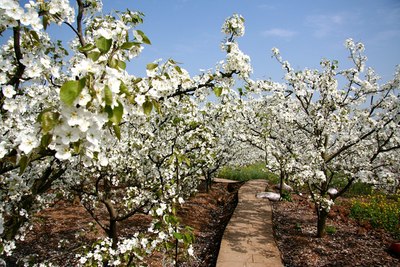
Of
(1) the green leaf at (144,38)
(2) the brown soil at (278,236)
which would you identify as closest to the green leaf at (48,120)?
(1) the green leaf at (144,38)

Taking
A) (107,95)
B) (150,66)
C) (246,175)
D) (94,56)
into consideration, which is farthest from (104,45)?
(246,175)

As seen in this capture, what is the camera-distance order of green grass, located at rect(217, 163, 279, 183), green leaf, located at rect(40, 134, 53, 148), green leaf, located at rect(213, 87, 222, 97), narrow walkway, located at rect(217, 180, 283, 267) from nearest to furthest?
1. green leaf, located at rect(40, 134, 53, 148)
2. green leaf, located at rect(213, 87, 222, 97)
3. narrow walkway, located at rect(217, 180, 283, 267)
4. green grass, located at rect(217, 163, 279, 183)

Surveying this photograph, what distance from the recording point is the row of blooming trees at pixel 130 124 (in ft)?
5.80

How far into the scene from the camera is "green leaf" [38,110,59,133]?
5.18ft

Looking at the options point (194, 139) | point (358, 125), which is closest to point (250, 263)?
point (194, 139)

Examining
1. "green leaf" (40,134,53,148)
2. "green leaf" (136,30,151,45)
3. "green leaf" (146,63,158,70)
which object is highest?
"green leaf" (136,30,151,45)

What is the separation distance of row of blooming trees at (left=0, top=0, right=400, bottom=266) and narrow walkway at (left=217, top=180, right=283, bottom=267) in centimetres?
131

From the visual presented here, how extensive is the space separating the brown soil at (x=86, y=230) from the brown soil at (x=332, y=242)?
192 centimetres

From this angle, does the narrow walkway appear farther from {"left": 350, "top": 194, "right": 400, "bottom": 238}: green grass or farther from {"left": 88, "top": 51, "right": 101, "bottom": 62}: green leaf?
{"left": 88, "top": 51, "right": 101, "bottom": 62}: green leaf

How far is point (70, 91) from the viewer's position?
154cm

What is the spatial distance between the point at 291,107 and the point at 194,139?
11.5 ft

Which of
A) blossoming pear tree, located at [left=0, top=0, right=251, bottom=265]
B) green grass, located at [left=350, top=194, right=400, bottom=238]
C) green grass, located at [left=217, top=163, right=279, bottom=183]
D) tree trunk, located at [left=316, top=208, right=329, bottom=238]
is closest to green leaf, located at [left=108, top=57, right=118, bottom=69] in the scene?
blossoming pear tree, located at [left=0, top=0, right=251, bottom=265]

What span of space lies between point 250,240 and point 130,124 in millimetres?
4352

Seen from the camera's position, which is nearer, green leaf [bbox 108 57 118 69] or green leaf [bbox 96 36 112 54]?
green leaf [bbox 96 36 112 54]
